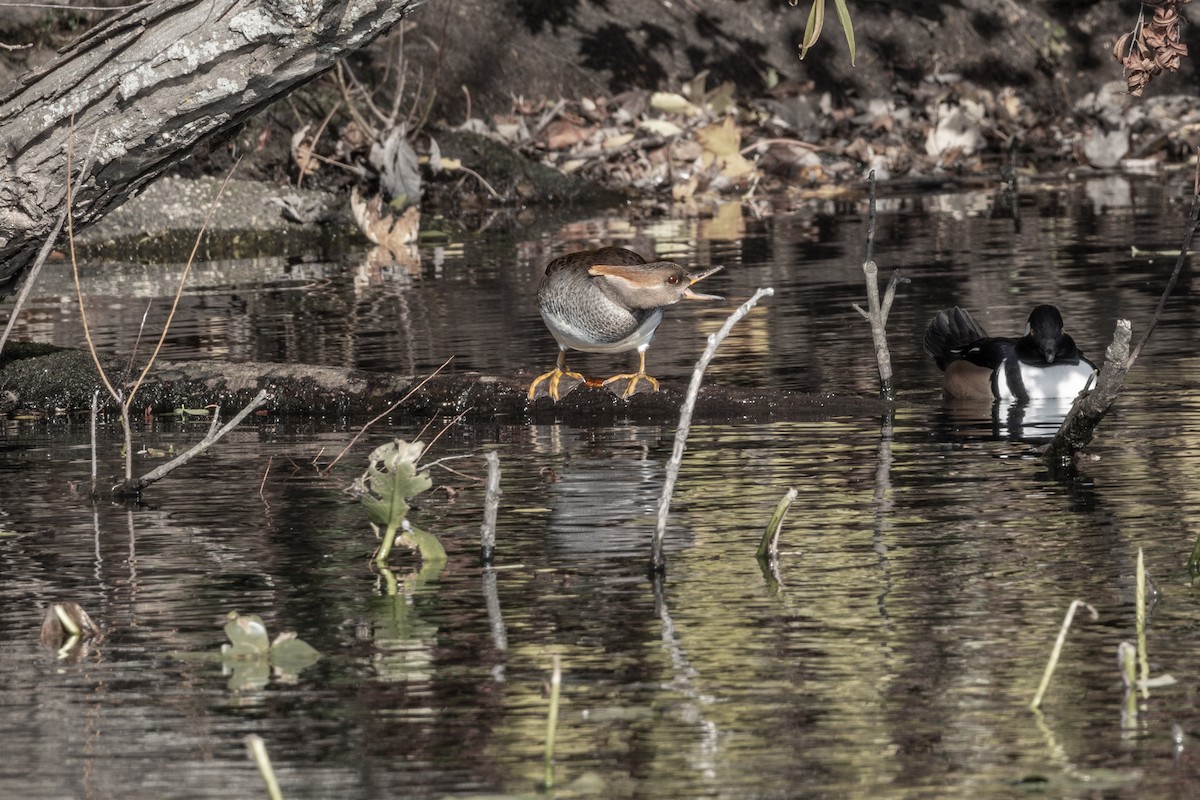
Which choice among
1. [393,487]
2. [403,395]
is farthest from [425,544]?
[403,395]

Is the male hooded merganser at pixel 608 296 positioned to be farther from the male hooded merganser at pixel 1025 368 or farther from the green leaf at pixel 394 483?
the green leaf at pixel 394 483

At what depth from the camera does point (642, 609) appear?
5.93m

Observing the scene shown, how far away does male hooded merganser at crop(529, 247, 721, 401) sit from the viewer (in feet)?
28.9

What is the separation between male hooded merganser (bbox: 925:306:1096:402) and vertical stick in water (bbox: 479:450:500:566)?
13.2 feet

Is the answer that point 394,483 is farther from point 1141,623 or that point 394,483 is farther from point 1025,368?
point 1025,368

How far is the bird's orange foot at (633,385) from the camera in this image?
9375 millimetres

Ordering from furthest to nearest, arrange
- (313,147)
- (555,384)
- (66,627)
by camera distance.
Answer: (313,147)
(555,384)
(66,627)

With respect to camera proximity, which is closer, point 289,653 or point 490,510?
point 289,653

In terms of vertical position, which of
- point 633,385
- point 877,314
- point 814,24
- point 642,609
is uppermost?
point 814,24

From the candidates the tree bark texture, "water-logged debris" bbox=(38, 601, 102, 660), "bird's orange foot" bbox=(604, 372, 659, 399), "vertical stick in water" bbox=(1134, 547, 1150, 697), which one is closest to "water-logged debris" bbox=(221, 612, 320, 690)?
"water-logged debris" bbox=(38, 601, 102, 660)

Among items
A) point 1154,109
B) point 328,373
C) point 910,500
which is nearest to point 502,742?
point 910,500

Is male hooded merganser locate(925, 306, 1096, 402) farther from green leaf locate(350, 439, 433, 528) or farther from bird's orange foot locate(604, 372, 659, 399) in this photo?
green leaf locate(350, 439, 433, 528)

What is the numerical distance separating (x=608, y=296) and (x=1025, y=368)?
2416 millimetres

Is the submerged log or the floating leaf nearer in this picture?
the floating leaf
